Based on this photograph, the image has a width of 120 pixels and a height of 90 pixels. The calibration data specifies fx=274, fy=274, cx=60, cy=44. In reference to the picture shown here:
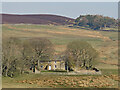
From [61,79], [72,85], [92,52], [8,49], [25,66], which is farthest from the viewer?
[92,52]

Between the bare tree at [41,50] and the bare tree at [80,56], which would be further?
the bare tree at [41,50]

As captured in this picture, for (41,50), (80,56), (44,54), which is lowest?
(80,56)

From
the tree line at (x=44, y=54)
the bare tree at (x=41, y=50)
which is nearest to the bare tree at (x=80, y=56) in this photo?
the tree line at (x=44, y=54)

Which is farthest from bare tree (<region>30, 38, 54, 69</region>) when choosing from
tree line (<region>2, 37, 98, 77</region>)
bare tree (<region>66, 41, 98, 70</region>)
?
bare tree (<region>66, 41, 98, 70</region>)

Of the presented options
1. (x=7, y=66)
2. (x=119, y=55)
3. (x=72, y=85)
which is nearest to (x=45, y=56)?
(x=7, y=66)

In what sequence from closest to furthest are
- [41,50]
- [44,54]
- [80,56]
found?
[80,56], [41,50], [44,54]

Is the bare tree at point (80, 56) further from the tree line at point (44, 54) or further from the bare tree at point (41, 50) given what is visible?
the bare tree at point (41, 50)

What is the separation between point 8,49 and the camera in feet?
205

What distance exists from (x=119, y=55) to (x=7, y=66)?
55.8 m

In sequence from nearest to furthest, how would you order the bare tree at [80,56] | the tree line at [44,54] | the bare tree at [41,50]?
A: the tree line at [44,54] < the bare tree at [80,56] < the bare tree at [41,50]

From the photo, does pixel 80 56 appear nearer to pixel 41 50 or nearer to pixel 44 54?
pixel 44 54

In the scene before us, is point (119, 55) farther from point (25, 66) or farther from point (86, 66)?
point (25, 66)

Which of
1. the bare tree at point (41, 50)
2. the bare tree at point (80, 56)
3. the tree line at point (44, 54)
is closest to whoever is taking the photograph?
the tree line at point (44, 54)

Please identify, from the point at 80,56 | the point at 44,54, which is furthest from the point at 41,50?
the point at 80,56
